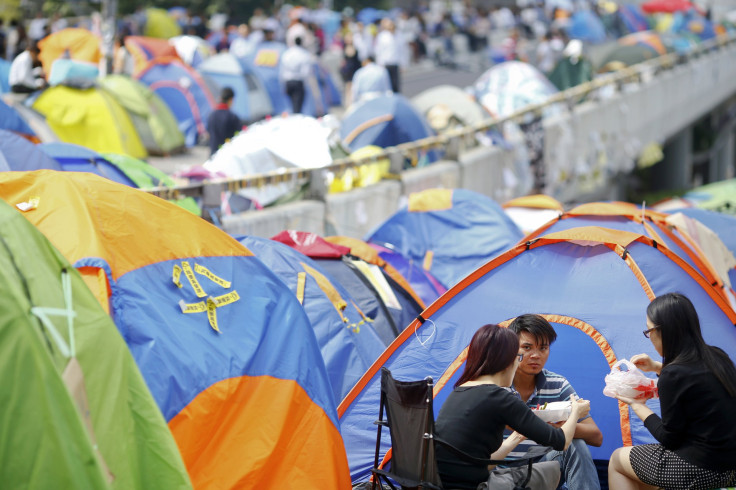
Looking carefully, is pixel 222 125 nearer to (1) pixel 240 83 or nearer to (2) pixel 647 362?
(1) pixel 240 83

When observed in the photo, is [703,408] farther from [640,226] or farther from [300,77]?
[300,77]

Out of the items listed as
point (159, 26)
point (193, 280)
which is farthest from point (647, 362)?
point (159, 26)

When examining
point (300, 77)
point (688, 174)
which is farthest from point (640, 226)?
point (688, 174)

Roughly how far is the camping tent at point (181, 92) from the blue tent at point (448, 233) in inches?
341

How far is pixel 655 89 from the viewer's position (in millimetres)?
21812

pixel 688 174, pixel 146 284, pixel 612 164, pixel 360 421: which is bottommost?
pixel 688 174

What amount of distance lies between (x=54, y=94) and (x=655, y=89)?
13.5 m

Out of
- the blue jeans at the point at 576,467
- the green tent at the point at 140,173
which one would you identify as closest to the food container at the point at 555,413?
the blue jeans at the point at 576,467

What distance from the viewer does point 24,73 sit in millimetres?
14609

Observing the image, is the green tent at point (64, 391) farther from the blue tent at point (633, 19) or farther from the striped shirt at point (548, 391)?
the blue tent at point (633, 19)

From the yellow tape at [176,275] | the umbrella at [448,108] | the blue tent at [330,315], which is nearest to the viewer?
the yellow tape at [176,275]

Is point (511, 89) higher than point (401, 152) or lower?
lower

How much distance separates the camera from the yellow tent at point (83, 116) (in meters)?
13.4

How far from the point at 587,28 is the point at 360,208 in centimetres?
3296
